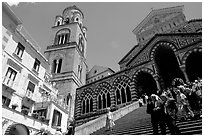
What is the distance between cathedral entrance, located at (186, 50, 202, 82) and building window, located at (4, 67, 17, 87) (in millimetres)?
Result: 16704

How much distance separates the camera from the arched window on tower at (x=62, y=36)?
37594 mm

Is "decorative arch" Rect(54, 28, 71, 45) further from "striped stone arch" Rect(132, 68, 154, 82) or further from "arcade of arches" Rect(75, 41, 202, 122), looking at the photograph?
"striped stone arch" Rect(132, 68, 154, 82)

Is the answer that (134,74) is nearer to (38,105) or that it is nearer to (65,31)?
(38,105)

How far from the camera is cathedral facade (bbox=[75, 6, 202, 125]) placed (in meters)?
17.2

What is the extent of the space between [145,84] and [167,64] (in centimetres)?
378

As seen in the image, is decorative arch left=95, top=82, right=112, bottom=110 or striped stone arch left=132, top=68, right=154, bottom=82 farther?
decorative arch left=95, top=82, right=112, bottom=110

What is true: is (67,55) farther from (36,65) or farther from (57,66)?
(36,65)

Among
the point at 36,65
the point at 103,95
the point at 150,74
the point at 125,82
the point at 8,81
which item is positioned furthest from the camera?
the point at 103,95

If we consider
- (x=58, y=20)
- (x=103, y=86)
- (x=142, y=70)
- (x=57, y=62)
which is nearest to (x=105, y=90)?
(x=103, y=86)

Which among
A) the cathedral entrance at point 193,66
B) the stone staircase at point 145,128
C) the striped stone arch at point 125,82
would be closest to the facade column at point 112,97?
the striped stone arch at point 125,82

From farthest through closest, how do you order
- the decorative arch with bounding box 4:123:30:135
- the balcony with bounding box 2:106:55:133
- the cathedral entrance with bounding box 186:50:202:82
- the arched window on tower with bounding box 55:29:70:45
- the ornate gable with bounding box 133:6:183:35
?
the arched window on tower with bounding box 55:29:70:45 → the ornate gable with bounding box 133:6:183:35 → the cathedral entrance with bounding box 186:50:202:82 → the decorative arch with bounding box 4:123:30:135 → the balcony with bounding box 2:106:55:133

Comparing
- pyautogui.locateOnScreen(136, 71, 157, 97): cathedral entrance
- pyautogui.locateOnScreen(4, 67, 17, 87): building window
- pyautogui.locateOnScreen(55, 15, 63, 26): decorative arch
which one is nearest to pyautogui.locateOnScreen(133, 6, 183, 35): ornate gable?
pyautogui.locateOnScreen(136, 71, 157, 97): cathedral entrance

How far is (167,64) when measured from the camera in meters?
20.2

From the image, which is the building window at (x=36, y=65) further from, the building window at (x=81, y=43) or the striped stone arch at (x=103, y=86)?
the building window at (x=81, y=43)
